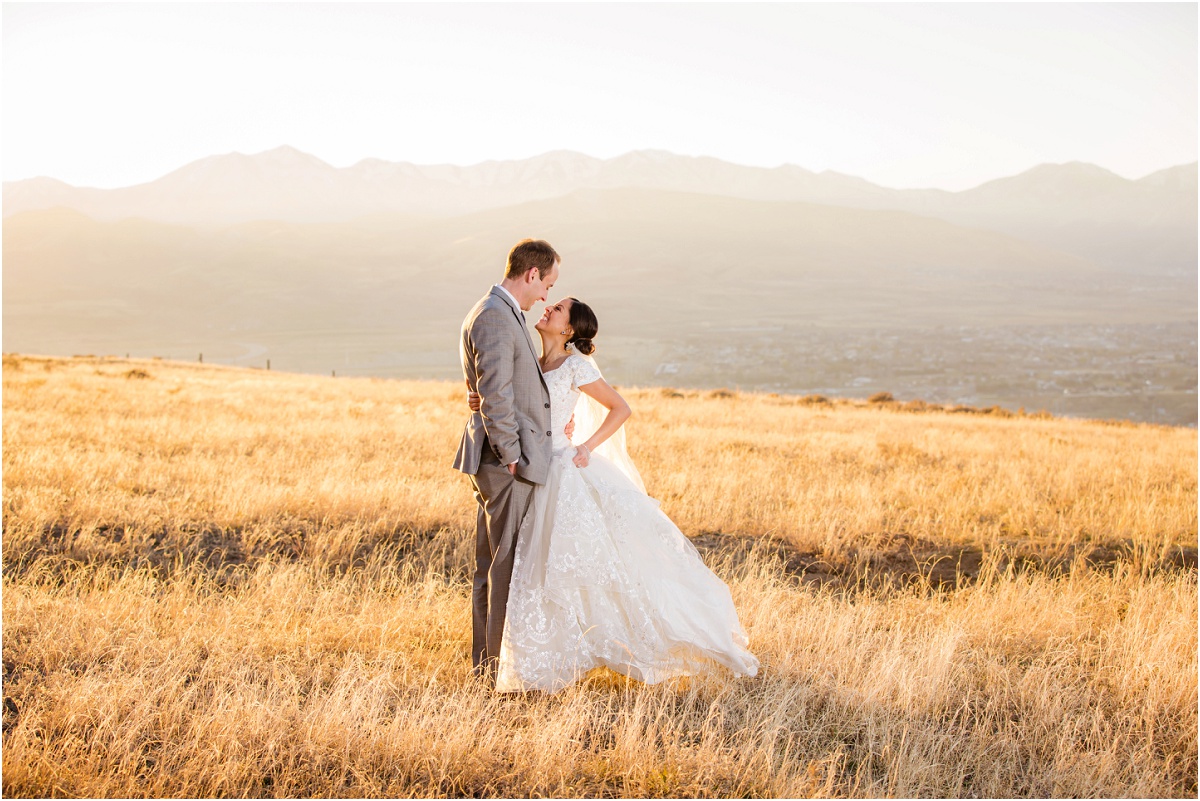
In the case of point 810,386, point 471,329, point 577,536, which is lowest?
point 810,386

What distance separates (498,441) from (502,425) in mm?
91

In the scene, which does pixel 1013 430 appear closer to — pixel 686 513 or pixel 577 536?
pixel 686 513

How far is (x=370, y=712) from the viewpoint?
391cm

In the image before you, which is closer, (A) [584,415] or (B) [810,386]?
(A) [584,415]

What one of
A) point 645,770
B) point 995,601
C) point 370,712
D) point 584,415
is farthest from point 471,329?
point 995,601

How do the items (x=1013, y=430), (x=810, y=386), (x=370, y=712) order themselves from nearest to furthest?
(x=370, y=712)
(x=1013, y=430)
(x=810, y=386)

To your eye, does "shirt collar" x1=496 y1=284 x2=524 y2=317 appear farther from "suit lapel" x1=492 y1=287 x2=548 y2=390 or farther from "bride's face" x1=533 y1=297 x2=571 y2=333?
"bride's face" x1=533 y1=297 x2=571 y2=333

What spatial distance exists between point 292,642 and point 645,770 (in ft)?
8.23

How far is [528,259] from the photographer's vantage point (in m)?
4.21

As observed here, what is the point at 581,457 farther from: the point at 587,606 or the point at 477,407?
the point at 587,606

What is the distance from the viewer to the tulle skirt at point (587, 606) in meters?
4.29

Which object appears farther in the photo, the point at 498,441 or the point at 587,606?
the point at 587,606

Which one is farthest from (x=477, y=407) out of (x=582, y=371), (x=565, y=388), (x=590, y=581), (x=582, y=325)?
(x=590, y=581)

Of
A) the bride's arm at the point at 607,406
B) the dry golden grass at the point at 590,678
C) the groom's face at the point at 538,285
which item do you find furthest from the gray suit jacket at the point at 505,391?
the dry golden grass at the point at 590,678
